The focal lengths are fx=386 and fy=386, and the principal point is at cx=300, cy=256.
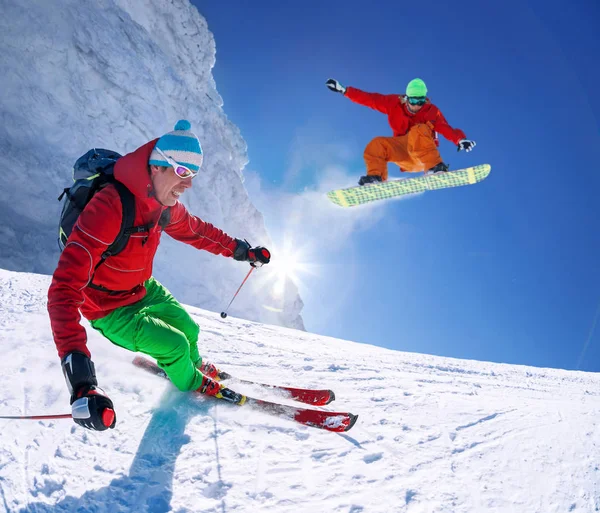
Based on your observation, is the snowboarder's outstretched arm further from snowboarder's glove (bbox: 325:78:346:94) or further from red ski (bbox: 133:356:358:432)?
red ski (bbox: 133:356:358:432)

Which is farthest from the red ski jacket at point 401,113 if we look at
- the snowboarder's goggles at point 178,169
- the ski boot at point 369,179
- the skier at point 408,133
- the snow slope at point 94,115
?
the snow slope at point 94,115

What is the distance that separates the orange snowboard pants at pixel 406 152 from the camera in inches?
258

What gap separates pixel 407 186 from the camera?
6.98 metres

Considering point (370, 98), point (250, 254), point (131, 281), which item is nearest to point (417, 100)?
point (370, 98)

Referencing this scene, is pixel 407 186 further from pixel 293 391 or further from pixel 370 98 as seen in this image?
pixel 293 391

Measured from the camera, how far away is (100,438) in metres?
2.19

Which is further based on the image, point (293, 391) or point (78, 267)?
point (293, 391)

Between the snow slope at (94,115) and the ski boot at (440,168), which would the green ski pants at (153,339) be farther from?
the snow slope at (94,115)

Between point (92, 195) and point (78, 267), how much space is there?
2.26ft

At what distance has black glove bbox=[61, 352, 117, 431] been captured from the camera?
1.74m

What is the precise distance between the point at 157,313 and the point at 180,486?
156 centimetres

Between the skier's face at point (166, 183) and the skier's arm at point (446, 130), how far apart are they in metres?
5.45

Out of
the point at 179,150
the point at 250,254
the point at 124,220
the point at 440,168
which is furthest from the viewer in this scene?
the point at 440,168

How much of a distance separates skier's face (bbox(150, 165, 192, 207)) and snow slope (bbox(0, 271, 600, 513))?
144 centimetres
